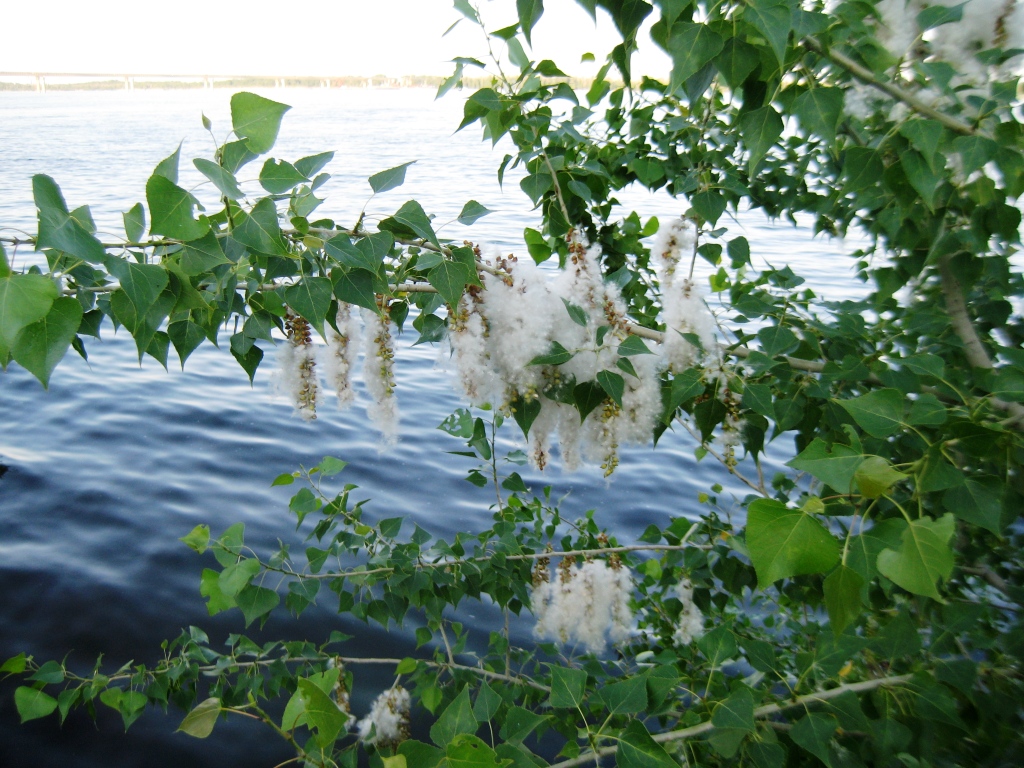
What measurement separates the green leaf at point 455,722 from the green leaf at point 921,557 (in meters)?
0.46

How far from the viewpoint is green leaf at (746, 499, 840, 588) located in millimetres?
666

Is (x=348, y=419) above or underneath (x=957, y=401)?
underneath

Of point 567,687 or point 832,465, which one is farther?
point 567,687

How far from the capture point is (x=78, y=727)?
10.0 ft

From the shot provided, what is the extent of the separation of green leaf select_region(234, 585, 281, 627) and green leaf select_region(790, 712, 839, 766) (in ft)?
3.25

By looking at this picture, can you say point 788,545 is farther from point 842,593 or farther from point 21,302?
point 21,302

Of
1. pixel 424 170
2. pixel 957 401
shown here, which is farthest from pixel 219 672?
pixel 424 170

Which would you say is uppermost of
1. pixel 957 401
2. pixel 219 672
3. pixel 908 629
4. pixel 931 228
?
pixel 931 228

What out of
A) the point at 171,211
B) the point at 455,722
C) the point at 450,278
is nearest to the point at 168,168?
the point at 171,211

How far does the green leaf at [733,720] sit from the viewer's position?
962 mm

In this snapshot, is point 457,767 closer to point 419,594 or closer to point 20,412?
point 419,594

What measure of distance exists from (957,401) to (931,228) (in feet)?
1.13

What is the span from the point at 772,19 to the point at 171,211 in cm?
67

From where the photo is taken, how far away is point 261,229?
2.58 feet
